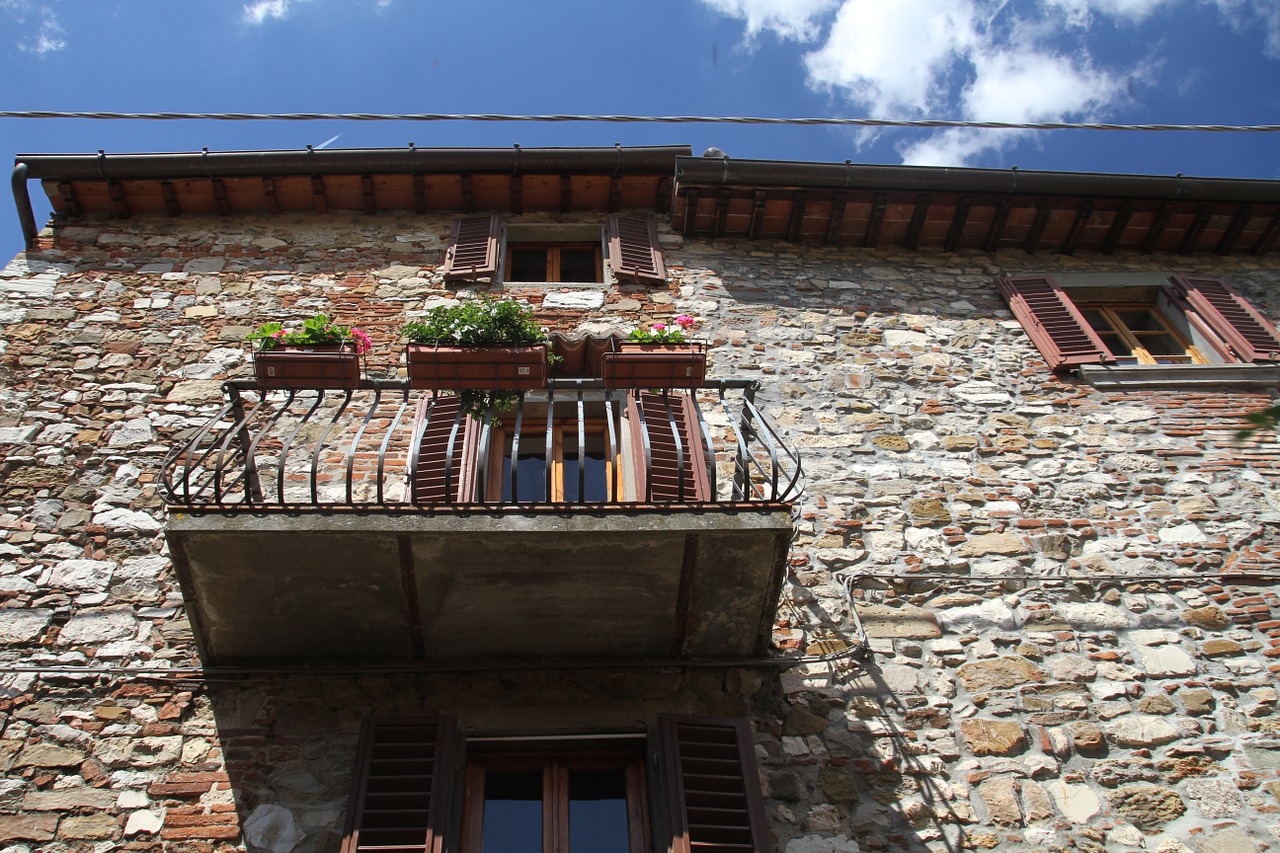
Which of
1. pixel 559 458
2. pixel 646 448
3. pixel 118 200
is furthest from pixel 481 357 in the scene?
pixel 118 200

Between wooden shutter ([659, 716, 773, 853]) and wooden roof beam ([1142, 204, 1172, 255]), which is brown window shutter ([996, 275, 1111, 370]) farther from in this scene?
wooden shutter ([659, 716, 773, 853])

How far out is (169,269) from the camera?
9172 mm

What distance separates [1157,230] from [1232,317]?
1.40 meters

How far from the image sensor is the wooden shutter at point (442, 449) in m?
6.73

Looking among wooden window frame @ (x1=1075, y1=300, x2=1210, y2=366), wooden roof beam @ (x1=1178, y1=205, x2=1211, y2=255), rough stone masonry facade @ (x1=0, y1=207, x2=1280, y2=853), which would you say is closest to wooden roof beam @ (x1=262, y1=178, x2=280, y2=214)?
rough stone masonry facade @ (x1=0, y1=207, x2=1280, y2=853)

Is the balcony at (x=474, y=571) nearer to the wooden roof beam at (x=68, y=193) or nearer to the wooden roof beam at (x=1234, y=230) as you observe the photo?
the wooden roof beam at (x=68, y=193)

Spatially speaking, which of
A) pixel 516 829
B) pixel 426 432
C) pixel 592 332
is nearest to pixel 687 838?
pixel 516 829

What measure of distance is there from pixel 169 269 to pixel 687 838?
273 inches

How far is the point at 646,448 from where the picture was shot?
219 inches

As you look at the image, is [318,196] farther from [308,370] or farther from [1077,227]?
[1077,227]

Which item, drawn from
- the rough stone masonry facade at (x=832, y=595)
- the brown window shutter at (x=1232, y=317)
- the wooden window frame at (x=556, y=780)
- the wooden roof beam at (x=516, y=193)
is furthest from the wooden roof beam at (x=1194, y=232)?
the wooden window frame at (x=556, y=780)

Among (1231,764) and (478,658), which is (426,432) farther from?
(1231,764)

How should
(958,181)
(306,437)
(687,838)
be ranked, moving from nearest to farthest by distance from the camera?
(687,838) < (306,437) < (958,181)

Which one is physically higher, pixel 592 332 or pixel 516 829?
pixel 592 332
